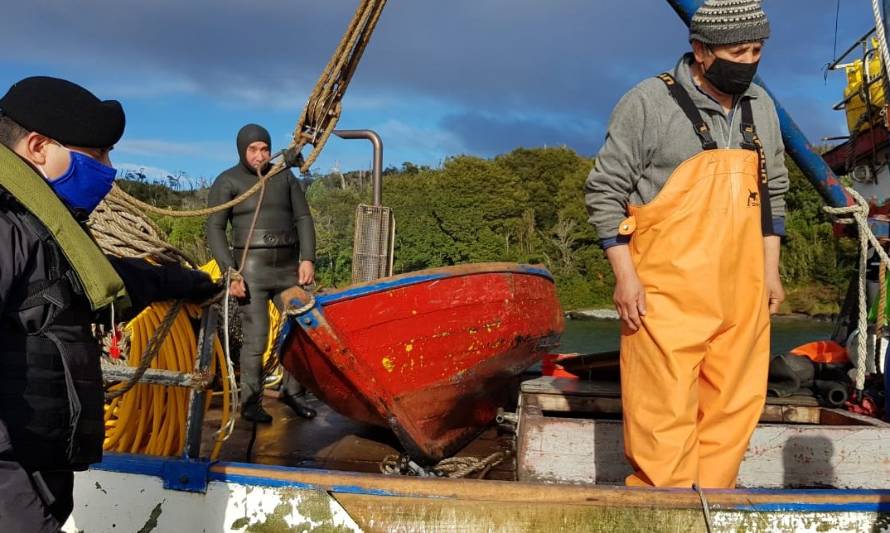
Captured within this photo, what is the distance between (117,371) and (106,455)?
0.31m

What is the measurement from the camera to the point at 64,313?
1.64 meters

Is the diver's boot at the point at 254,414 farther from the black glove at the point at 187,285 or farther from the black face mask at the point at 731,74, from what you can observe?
the black face mask at the point at 731,74

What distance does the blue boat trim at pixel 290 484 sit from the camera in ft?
7.79

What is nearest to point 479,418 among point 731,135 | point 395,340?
point 395,340

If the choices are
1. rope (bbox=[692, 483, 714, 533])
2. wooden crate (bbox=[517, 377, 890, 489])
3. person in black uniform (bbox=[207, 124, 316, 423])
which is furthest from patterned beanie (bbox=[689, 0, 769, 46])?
person in black uniform (bbox=[207, 124, 316, 423])

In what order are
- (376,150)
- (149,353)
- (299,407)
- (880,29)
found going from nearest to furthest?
1. (149,353)
2. (880,29)
3. (299,407)
4. (376,150)

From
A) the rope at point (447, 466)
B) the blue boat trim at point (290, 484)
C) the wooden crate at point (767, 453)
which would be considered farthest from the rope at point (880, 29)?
the rope at point (447, 466)

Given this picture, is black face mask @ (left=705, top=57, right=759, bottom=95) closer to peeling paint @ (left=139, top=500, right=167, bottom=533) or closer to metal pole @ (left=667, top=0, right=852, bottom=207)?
metal pole @ (left=667, top=0, right=852, bottom=207)

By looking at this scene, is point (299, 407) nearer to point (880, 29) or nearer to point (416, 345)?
point (416, 345)

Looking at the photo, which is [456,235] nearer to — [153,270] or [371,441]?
[371,441]

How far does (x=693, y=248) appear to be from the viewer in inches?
94.7

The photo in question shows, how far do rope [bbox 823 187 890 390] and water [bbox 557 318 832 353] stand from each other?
11.0m

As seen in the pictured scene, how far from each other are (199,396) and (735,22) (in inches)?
94.0

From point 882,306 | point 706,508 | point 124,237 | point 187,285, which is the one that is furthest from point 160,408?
point 882,306
